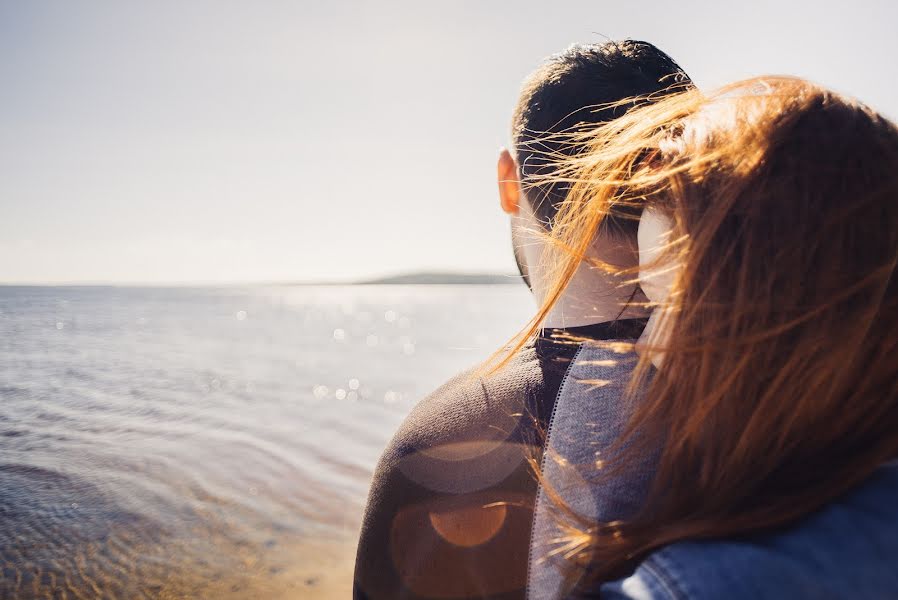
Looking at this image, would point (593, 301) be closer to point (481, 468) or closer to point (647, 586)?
point (481, 468)

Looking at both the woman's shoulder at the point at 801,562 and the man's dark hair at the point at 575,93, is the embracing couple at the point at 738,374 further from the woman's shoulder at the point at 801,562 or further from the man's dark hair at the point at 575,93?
the man's dark hair at the point at 575,93

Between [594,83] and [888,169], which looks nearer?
[888,169]

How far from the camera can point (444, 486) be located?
118 cm

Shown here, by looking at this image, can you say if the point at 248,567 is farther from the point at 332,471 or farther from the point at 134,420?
the point at 134,420

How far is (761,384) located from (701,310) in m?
0.16

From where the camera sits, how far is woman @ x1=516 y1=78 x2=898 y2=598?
73 cm

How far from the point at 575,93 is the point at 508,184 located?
33cm

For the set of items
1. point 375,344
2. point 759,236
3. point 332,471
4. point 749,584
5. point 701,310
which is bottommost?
point 375,344

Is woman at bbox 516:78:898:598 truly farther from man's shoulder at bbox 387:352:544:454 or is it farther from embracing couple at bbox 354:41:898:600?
man's shoulder at bbox 387:352:544:454

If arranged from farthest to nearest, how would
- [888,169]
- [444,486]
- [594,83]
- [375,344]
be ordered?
[375,344] < [594,83] < [444,486] < [888,169]

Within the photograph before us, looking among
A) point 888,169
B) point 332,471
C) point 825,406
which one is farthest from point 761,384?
point 332,471

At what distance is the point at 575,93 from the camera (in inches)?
58.1

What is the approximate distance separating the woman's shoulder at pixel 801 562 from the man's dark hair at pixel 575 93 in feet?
3.03

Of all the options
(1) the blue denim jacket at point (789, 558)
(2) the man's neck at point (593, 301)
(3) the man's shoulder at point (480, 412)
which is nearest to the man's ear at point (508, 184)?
(2) the man's neck at point (593, 301)
